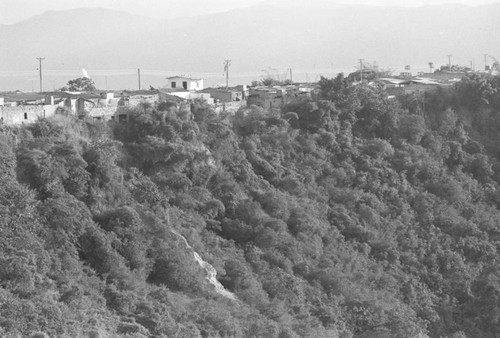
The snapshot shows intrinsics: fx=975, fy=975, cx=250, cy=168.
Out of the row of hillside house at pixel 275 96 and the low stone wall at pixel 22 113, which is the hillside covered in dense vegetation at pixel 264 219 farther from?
the row of hillside house at pixel 275 96

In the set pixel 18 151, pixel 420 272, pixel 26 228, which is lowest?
pixel 420 272

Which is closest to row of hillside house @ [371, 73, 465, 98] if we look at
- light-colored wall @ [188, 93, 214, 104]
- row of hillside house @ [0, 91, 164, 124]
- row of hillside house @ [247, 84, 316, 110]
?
row of hillside house @ [247, 84, 316, 110]

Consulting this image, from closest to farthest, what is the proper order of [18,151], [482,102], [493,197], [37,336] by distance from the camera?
1. [37,336]
2. [18,151]
3. [493,197]
4. [482,102]

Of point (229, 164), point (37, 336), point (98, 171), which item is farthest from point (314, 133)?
point (37, 336)

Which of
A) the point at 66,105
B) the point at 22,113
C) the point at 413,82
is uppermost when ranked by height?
the point at 413,82

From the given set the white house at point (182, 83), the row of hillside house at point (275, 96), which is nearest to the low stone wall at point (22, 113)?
the row of hillside house at point (275, 96)

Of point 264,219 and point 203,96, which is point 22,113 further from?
point 203,96

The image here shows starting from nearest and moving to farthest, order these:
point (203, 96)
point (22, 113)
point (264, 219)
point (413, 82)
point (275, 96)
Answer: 1. point (22, 113)
2. point (264, 219)
3. point (203, 96)
4. point (275, 96)
5. point (413, 82)

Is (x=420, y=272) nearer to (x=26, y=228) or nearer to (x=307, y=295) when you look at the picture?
(x=307, y=295)

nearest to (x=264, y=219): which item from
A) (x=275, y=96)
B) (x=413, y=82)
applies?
(x=275, y=96)
